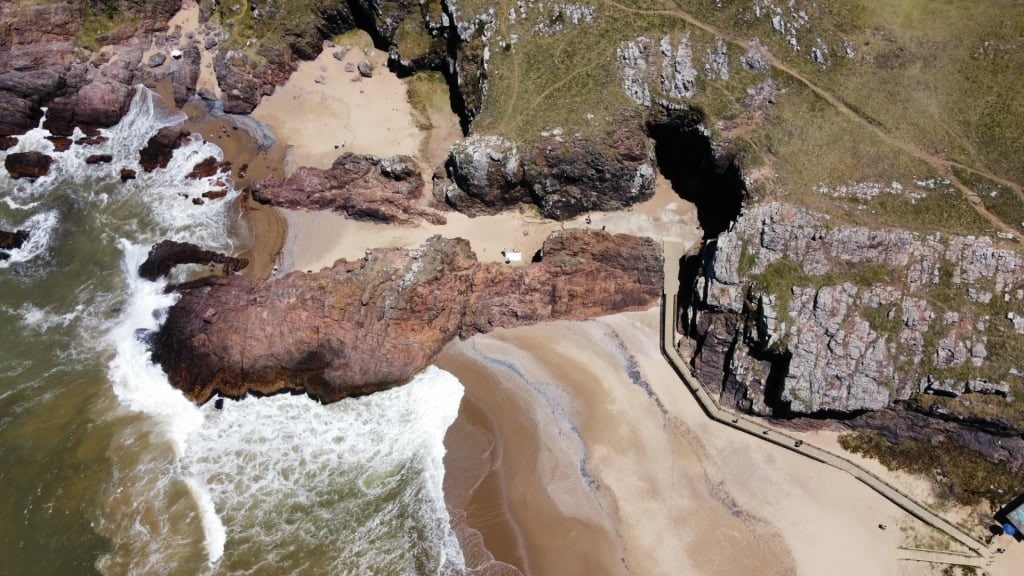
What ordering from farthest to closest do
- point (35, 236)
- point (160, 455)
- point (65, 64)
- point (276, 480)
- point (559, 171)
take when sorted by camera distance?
point (65, 64) < point (35, 236) < point (559, 171) < point (160, 455) < point (276, 480)

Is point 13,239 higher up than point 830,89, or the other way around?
point 830,89

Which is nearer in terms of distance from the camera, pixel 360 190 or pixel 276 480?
pixel 276 480

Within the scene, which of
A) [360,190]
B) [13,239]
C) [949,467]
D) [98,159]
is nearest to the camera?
[949,467]

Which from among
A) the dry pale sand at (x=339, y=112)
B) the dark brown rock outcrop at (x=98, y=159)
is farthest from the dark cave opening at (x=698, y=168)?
the dark brown rock outcrop at (x=98, y=159)

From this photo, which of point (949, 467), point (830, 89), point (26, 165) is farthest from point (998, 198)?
point (26, 165)

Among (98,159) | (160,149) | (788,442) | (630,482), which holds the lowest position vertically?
(630,482)

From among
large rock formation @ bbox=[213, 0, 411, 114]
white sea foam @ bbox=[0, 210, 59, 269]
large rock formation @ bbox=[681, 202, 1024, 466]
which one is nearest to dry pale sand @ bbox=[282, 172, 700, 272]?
large rock formation @ bbox=[681, 202, 1024, 466]

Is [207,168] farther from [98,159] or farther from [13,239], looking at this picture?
[13,239]

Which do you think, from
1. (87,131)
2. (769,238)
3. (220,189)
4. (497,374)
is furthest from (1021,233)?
(87,131)
